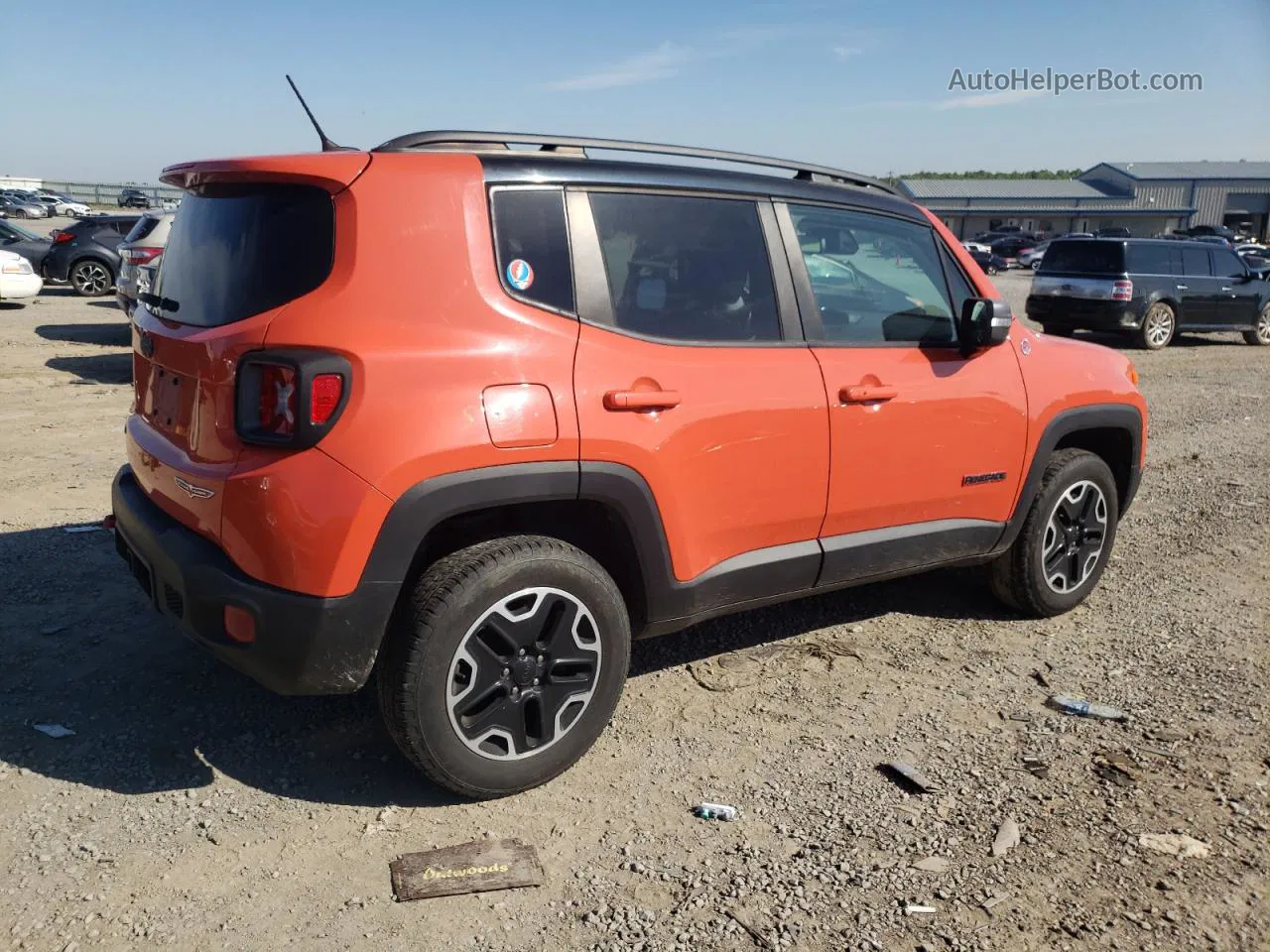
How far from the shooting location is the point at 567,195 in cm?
323

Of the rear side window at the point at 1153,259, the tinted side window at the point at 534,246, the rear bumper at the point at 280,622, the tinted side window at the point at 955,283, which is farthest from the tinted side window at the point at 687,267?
the rear side window at the point at 1153,259

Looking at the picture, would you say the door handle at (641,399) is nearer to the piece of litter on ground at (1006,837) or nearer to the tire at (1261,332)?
the piece of litter on ground at (1006,837)

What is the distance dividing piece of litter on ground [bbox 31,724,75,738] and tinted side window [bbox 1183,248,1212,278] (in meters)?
17.4

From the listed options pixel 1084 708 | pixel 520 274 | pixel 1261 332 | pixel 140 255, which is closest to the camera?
pixel 520 274

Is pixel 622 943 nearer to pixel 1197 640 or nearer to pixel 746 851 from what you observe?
pixel 746 851

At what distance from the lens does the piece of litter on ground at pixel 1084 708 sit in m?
3.87

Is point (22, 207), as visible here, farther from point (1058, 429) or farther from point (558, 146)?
point (1058, 429)

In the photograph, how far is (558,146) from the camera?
3320 millimetres

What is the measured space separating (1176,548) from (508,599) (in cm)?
457

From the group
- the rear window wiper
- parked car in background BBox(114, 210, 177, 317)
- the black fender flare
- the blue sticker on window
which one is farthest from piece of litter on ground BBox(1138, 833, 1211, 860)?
parked car in background BBox(114, 210, 177, 317)

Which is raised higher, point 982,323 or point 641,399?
point 982,323

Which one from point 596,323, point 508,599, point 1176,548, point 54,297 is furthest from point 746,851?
point 54,297

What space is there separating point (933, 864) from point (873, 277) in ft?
7.28

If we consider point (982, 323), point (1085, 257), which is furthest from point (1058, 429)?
point (1085, 257)
